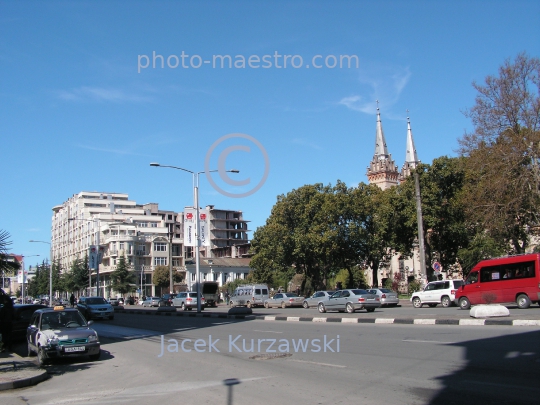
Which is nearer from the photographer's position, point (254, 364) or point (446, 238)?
point (254, 364)

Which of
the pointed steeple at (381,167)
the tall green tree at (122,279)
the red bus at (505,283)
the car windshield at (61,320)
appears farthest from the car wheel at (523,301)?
the pointed steeple at (381,167)

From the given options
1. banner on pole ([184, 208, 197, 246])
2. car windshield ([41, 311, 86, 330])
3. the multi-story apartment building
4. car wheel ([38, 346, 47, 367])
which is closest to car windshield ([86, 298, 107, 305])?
banner on pole ([184, 208, 197, 246])

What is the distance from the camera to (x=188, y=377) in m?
10.8

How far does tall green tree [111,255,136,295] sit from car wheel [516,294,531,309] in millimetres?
70547

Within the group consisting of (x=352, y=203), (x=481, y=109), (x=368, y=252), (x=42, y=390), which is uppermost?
(x=481, y=109)

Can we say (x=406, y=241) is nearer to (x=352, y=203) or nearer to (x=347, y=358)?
(x=352, y=203)

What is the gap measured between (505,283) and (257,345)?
1605 centimetres

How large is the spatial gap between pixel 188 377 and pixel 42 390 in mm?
3060

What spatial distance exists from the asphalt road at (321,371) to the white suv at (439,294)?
16562 mm

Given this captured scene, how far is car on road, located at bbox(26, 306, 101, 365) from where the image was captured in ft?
45.6

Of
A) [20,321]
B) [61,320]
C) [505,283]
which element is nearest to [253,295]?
[505,283]

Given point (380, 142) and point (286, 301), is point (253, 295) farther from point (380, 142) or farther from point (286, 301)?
point (380, 142)

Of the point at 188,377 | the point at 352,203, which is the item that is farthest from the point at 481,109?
the point at 188,377

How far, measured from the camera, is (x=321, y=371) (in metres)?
10.5
